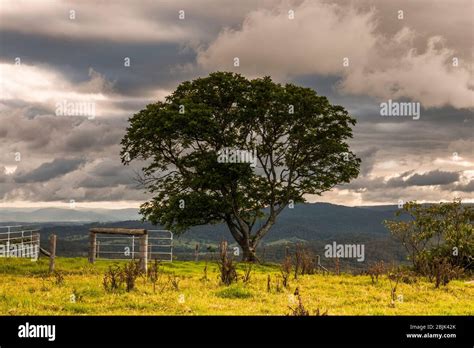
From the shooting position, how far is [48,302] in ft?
59.1

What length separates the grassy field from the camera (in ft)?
55.8

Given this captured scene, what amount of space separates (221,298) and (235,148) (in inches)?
1125

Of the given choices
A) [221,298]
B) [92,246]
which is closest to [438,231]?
[92,246]

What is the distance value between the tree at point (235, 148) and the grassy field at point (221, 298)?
20496mm

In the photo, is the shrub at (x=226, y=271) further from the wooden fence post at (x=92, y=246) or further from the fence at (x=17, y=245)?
the fence at (x=17, y=245)

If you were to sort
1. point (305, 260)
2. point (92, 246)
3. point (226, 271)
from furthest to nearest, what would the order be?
point (92, 246) → point (305, 260) → point (226, 271)

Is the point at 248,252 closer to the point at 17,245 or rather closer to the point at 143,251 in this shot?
the point at 17,245

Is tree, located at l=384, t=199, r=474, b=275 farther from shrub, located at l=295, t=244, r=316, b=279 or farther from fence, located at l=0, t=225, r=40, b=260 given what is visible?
fence, located at l=0, t=225, r=40, b=260

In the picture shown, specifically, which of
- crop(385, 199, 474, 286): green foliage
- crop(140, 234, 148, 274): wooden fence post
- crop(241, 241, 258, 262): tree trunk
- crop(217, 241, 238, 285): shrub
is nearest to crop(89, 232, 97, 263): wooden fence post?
crop(140, 234, 148, 274): wooden fence post

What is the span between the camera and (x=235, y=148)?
1877 inches

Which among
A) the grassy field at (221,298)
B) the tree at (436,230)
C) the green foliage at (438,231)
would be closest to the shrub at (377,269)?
the grassy field at (221,298)

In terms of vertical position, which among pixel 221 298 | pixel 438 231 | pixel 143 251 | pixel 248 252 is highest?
pixel 438 231
